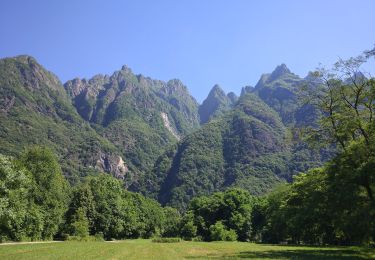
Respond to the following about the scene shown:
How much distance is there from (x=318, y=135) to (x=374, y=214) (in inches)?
642

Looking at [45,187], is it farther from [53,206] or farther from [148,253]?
[148,253]

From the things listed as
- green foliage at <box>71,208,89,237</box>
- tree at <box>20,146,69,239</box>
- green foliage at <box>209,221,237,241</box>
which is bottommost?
green foliage at <box>209,221,237,241</box>

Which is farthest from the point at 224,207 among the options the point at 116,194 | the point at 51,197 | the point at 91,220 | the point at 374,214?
the point at 374,214

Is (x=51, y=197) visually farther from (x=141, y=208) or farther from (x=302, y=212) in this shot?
(x=141, y=208)

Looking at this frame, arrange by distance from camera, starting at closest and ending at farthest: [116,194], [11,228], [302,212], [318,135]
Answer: [318,135] → [302,212] → [11,228] → [116,194]

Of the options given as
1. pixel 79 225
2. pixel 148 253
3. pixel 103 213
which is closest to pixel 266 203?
pixel 103 213

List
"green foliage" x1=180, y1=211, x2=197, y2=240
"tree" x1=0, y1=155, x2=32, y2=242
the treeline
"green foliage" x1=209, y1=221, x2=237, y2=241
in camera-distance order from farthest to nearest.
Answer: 1. "green foliage" x1=180, y1=211, x2=197, y2=240
2. "green foliage" x1=209, y1=221, x2=237, y2=241
3. the treeline
4. "tree" x1=0, y1=155, x2=32, y2=242

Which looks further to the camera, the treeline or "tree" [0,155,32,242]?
the treeline

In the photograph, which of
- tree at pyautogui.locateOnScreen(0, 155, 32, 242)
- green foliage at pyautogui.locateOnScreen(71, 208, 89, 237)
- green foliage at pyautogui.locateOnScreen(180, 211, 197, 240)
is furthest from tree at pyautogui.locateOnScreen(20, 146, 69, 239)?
green foliage at pyautogui.locateOnScreen(180, 211, 197, 240)

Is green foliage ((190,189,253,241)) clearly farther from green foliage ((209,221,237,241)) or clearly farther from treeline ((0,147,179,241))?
treeline ((0,147,179,241))

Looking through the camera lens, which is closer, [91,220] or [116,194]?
[91,220]

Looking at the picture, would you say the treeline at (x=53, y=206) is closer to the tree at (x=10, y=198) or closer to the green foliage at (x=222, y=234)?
the tree at (x=10, y=198)

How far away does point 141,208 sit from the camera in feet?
528

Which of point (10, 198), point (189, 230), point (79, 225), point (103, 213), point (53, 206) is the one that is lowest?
point (189, 230)
